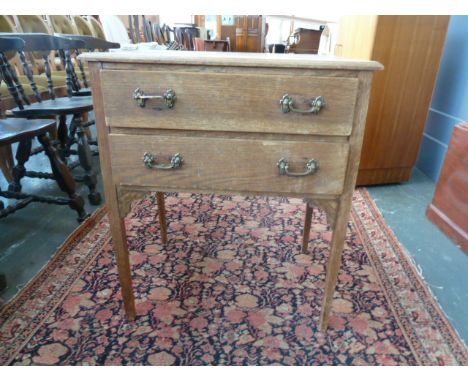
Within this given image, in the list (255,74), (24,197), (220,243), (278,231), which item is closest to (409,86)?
(278,231)

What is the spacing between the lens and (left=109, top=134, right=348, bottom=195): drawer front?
2.75 ft

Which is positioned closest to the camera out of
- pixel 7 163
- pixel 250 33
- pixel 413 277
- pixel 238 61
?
pixel 238 61

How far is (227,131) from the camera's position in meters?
Answer: 0.83

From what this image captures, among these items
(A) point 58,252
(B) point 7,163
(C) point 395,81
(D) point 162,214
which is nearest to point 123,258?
(D) point 162,214

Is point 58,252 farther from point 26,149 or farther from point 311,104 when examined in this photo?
point 311,104

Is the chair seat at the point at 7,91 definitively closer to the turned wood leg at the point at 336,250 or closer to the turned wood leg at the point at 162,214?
the turned wood leg at the point at 162,214

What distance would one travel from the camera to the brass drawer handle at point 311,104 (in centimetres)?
78

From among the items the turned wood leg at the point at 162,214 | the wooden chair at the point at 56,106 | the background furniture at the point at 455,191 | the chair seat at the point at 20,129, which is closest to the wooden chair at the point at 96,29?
the wooden chair at the point at 56,106

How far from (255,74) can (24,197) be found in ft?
4.86

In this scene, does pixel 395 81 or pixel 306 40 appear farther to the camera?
pixel 306 40

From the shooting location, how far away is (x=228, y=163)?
2.83 ft

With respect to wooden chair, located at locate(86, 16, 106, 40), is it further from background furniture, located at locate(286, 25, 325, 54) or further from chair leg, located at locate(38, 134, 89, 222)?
chair leg, located at locate(38, 134, 89, 222)

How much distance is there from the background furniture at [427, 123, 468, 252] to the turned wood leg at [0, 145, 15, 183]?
2.40m

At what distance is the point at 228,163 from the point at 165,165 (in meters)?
0.16
